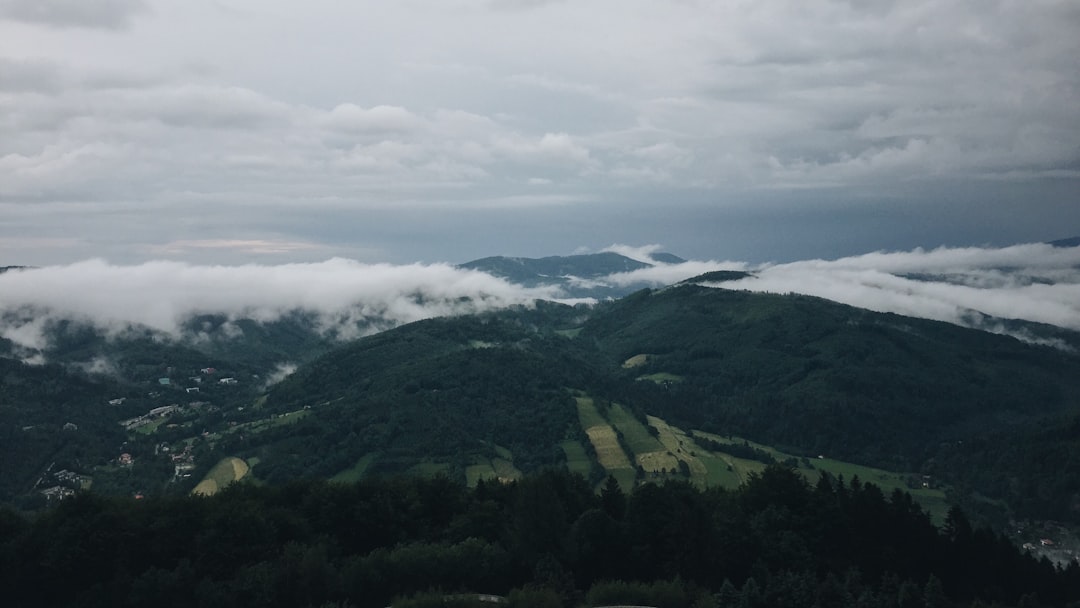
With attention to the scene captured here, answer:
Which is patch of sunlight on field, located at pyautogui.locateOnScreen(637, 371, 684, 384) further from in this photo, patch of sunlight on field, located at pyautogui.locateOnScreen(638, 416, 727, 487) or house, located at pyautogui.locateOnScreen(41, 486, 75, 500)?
house, located at pyautogui.locateOnScreen(41, 486, 75, 500)

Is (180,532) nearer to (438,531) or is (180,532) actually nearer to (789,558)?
(438,531)

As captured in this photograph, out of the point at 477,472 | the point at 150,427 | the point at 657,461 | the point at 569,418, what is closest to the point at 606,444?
the point at 657,461

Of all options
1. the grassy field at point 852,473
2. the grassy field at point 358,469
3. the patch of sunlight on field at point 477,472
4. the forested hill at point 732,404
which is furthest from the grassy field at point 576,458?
the grassy field at point 358,469

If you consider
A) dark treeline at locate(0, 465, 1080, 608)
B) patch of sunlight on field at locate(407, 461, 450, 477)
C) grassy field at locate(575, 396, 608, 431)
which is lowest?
patch of sunlight on field at locate(407, 461, 450, 477)

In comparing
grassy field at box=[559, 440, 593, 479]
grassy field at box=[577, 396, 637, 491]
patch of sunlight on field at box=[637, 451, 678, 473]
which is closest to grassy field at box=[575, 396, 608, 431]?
grassy field at box=[577, 396, 637, 491]

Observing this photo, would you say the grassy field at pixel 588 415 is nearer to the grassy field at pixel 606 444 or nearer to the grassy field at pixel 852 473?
the grassy field at pixel 606 444

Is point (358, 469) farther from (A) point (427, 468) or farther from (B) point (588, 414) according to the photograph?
(B) point (588, 414)
